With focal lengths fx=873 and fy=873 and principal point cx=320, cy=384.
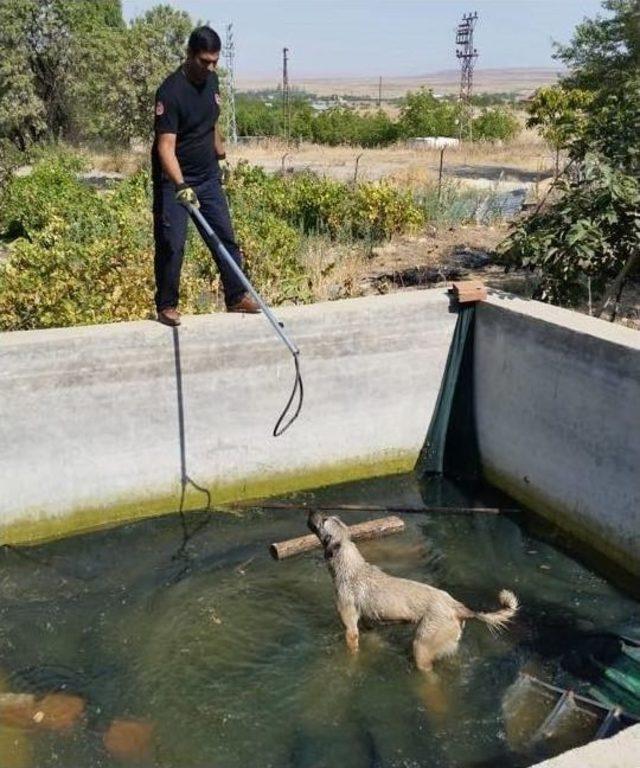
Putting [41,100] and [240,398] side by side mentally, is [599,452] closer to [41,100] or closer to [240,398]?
[240,398]

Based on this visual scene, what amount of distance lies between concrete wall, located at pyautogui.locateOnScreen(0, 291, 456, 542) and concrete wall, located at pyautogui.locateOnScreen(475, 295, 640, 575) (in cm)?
57

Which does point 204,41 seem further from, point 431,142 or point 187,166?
point 431,142

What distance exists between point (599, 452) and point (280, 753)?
327 centimetres

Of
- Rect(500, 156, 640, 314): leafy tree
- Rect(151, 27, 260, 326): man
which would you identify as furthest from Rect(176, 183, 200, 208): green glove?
Rect(500, 156, 640, 314): leafy tree

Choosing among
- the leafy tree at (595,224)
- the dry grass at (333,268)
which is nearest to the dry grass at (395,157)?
the dry grass at (333,268)

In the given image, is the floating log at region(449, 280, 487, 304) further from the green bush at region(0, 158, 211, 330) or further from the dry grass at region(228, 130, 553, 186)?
the dry grass at region(228, 130, 553, 186)

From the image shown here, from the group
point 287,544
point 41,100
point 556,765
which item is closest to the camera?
point 556,765

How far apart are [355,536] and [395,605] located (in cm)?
150

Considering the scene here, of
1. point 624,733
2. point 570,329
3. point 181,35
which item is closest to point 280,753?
point 624,733

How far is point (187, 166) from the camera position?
21.8ft

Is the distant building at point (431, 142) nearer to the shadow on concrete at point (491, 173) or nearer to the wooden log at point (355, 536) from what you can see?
the shadow on concrete at point (491, 173)

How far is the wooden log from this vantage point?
6.28 m

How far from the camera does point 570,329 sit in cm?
668

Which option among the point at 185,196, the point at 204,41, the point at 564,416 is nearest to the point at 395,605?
the point at 564,416
